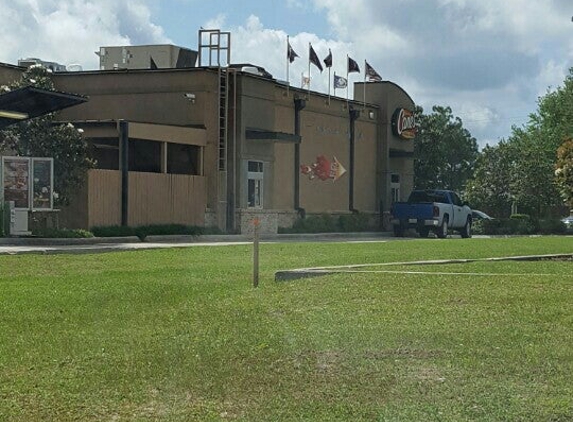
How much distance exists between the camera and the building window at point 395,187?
48.2m

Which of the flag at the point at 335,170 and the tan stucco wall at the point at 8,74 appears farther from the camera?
the flag at the point at 335,170

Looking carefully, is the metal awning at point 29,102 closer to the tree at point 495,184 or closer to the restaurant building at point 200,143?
the restaurant building at point 200,143

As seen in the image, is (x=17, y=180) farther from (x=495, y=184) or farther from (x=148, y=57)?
(x=495, y=184)

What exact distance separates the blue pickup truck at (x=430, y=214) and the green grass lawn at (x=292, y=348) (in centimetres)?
2256

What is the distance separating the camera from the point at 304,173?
1633 inches

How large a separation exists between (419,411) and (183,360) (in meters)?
2.55

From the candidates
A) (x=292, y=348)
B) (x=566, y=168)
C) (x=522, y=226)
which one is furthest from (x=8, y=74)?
(x=292, y=348)

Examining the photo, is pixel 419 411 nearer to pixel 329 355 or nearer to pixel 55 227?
pixel 329 355

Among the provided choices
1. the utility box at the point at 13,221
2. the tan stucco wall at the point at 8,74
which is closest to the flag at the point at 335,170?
the tan stucco wall at the point at 8,74

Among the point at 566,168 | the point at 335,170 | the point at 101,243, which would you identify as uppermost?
the point at 335,170

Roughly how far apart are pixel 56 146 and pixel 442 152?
160ft

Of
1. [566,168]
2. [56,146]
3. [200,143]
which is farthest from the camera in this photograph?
[200,143]

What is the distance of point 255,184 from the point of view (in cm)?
3772

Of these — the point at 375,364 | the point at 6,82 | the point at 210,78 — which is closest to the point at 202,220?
the point at 210,78
